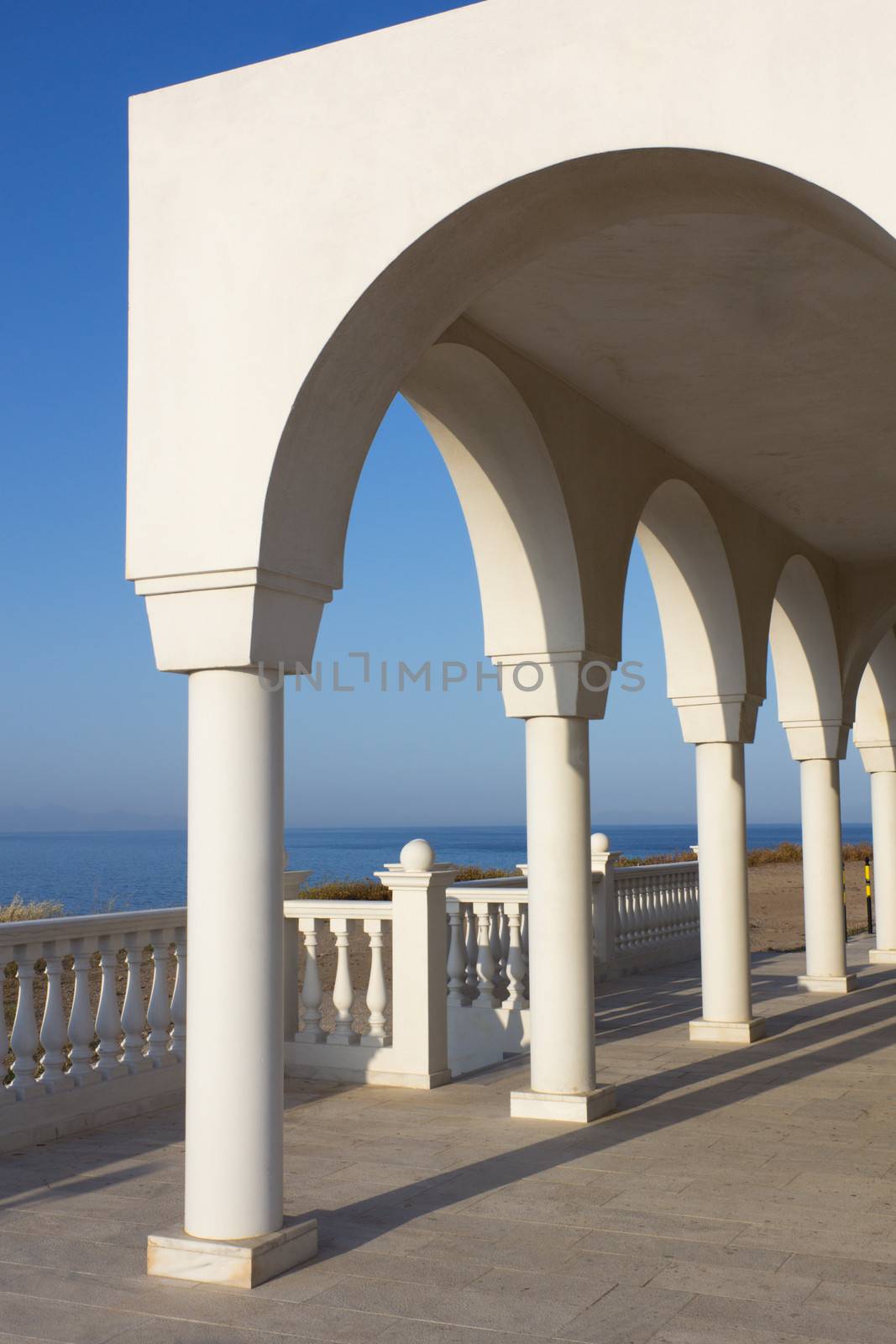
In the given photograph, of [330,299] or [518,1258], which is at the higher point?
[330,299]

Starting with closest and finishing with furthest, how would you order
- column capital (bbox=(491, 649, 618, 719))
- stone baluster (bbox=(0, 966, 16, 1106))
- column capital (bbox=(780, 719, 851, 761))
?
stone baluster (bbox=(0, 966, 16, 1106)) → column capital (bbox=(491, 649, 618, 719)) → column capital (bbox=(780, 719, 851, 761))

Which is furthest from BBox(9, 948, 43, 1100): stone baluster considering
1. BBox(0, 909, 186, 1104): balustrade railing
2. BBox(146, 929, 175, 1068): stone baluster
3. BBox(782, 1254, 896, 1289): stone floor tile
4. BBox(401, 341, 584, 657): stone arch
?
BBox(782, 1254, 896, 1289): stone floor tile

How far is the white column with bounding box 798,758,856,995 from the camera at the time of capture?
11.3 meters

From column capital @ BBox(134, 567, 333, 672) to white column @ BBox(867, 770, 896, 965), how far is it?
1088 cm

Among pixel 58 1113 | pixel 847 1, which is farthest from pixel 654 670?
pixel 847 1

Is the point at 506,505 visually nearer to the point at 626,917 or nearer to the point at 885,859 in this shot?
the point at 626,917

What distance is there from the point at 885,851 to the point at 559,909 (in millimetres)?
8533

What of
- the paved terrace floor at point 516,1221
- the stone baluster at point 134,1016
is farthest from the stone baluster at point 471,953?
the stone baluster at point 134,1016

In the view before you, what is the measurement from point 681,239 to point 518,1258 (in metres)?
3.95

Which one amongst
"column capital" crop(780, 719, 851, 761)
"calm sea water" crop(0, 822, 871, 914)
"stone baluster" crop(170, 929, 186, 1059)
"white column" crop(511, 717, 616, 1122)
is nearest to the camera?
"white column" crop(511, 717, 616, 1122)

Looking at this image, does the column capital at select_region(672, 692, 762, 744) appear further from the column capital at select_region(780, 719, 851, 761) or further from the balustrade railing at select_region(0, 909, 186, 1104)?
the balustrade railing at select_region(0, 909, 186, 1104)

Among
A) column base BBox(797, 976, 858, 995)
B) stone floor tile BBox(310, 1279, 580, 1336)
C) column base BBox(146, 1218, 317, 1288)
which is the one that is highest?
column base BBox(146, 1218, 317, 1288)

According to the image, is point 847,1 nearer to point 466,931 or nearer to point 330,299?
point 330,299

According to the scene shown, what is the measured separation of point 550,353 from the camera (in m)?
6.32
